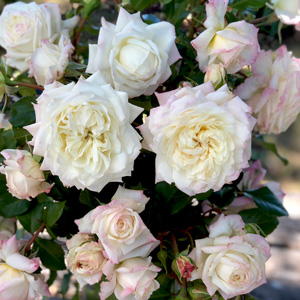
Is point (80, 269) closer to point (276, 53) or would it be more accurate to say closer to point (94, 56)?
point (94, 56)

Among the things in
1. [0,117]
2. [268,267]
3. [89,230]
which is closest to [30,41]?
[0,117]

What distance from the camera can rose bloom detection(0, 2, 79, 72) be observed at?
1.54 ft

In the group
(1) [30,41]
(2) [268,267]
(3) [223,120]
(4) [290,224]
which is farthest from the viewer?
(4) [290,224]

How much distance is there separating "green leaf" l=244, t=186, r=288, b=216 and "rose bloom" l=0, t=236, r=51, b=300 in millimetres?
250

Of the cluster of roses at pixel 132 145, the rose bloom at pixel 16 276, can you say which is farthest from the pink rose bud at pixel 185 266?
the rose bloom at pixel 16 276

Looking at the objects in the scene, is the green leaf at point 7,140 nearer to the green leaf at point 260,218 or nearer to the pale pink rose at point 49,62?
the pale pink rose at point 49,62

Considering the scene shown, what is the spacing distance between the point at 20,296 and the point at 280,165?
155cm

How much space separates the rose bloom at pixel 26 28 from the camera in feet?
1.54

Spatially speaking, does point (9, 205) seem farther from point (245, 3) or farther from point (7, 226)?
point (245, 3)

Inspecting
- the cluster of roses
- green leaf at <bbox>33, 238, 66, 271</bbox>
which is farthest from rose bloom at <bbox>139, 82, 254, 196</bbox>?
green leaf at <bbox>33, 238, 66, 271</bbox>

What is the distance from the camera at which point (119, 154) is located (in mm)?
370

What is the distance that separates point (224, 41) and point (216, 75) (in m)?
0.04

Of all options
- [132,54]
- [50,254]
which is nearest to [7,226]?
[50,254]

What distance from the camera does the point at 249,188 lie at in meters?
0.57
